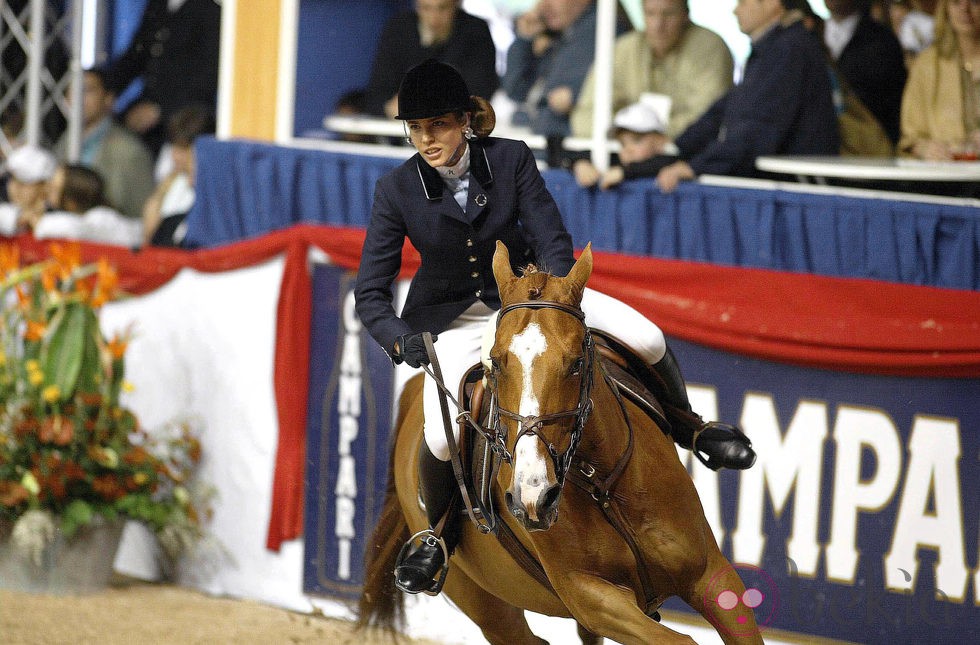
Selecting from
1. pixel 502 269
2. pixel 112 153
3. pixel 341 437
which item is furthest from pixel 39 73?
pixel 502 269

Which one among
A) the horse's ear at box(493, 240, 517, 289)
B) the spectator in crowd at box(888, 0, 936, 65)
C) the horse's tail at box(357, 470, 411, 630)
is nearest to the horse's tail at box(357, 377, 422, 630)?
the horse's tail at box(357, 470, 411, 630)

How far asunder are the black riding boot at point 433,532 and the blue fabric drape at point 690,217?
7.82 ft

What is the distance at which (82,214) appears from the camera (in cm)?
963

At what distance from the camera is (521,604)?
16.3 ft

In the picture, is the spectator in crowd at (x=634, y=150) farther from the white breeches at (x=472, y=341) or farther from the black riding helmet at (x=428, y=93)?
the black riding helmet at (x=428, y=93)

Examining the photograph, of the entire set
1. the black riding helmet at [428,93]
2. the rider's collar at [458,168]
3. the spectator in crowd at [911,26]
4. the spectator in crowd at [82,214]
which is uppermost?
the spectator in crowd at [911,26]

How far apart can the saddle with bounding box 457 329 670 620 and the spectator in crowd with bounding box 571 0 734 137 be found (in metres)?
2.88

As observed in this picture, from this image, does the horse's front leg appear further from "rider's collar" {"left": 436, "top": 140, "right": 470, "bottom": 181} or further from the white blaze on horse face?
"rider's collar" {"left": 436, "top": 140, "right": 470, "bottom": 181}

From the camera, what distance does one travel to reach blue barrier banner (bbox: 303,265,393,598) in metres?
7.58

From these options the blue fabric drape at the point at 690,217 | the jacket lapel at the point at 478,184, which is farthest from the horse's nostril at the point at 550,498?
the blue fabric drape at the point at 690,217

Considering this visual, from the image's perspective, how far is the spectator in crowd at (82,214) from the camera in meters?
9.50

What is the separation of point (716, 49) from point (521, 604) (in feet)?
12.2

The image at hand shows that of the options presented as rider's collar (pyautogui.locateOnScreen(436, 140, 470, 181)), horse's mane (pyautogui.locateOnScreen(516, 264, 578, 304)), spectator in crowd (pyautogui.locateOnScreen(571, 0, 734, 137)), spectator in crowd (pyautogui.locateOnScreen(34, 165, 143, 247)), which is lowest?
spectator in crowd (pyautogui.locateOnScreen(34, 165, 143, 247))

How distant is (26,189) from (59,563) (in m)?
3.24
